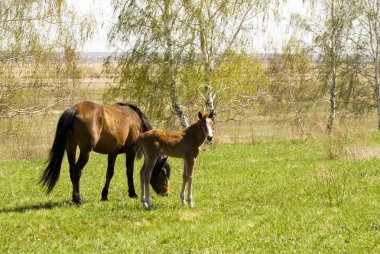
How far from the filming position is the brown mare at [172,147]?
1268cm

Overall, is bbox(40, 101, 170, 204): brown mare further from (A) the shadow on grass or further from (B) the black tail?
(A) the shadow on grass

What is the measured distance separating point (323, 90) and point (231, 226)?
102ft

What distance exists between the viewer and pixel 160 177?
1401 cm

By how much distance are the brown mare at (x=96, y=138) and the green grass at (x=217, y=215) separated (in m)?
0.58

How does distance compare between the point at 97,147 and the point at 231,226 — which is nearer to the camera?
the point at 231,226

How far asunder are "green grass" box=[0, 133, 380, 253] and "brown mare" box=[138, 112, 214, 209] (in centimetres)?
54

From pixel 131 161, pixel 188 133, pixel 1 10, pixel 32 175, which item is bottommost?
pixel 32 175

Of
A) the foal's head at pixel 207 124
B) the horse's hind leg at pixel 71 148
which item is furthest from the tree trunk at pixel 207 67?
the foal's head at pixel 207 124

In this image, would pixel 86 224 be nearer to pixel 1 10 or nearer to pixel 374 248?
pixel 374 248

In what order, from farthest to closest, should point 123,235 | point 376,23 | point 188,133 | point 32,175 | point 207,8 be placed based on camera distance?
1. point 376,23
2. point 207,8
3. point 32,175
4. point 188,133
5. point 123,235

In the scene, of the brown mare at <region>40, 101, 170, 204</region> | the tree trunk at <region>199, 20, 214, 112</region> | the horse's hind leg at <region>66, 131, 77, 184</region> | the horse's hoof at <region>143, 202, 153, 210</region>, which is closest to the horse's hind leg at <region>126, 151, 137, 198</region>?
the brown mare at <region>40, 101, 170, 204</region>

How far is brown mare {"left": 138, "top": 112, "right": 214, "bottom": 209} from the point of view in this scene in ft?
41.6

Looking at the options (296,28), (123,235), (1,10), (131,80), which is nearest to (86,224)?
(123,235)

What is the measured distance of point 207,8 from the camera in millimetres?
27047
